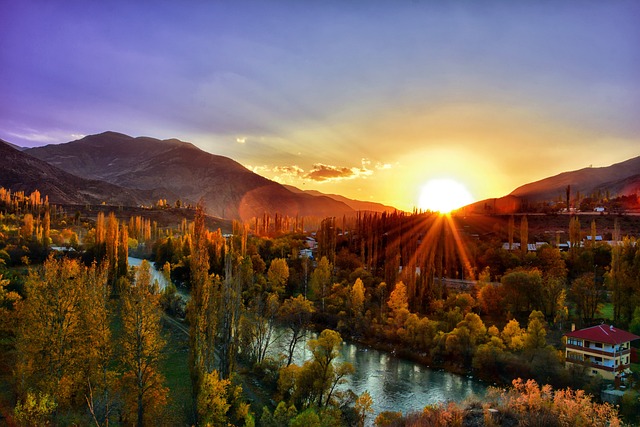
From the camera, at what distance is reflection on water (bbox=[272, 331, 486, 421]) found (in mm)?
27750

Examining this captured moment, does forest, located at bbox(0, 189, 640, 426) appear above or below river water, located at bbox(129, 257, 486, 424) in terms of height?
above

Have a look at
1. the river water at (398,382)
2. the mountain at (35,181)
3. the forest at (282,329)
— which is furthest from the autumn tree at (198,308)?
the mountain at (35,181)

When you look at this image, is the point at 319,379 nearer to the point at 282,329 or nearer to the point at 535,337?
the point at 282,329

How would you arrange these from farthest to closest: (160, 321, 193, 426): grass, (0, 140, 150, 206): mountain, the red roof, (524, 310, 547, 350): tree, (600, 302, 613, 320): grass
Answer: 1. (0, 140, 150, 206): mountain
2. (600, 302, 613, 320): grass
3. (524, 310, 547, 350): tree
4. the red roof
5. (160, 321, 193, 426): grass

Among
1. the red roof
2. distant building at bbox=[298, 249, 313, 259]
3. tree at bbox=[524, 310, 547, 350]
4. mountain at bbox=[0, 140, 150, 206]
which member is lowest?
tree at bbox=[524, 310, 547, 350]

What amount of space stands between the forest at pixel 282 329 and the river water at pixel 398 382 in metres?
1.25

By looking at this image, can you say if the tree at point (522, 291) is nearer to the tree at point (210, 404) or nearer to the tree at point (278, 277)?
the tree at point (278, 277)

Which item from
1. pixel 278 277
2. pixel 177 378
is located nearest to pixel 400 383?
pixel 177 378

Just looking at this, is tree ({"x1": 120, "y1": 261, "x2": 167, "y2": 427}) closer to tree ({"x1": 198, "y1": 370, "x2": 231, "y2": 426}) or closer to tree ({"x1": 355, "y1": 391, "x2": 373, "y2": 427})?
tree ({"x1": 198, "y1": 370, "x2": 231, "y2": 426})

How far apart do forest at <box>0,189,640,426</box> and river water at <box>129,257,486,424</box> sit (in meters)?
1.25

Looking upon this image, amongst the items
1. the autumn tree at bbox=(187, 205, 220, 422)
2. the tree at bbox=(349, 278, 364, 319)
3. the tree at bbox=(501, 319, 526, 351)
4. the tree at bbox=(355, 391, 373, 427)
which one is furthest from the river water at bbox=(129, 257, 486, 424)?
the autumn tree at bbox=(187, 205, 220, 422)

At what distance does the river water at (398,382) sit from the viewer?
91.0 ft

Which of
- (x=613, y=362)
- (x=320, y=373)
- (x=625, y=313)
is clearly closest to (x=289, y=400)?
(x=320, y=373)

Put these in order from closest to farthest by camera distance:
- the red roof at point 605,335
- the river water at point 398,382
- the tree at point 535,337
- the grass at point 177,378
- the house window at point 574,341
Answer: the grass at point 177,378
the river water at point 398,382
the red roof at point 605,335
the house window at point 574,341
the tree at point 535,337
